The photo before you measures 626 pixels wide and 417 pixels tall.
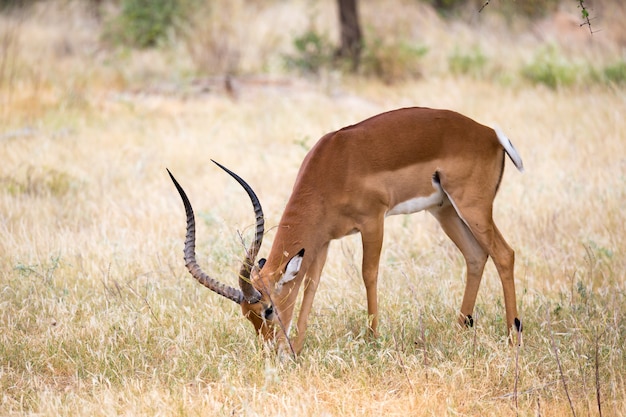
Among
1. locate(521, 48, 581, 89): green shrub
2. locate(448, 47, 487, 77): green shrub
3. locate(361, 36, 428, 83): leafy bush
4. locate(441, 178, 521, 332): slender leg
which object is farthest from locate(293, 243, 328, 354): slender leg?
locate(448, 47, 487, 77): green shrub

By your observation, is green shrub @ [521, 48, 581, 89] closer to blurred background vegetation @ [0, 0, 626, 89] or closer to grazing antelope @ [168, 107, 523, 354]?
blurred background vegetation @ [0, 0, 626, 89]

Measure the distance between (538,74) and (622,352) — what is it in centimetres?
766

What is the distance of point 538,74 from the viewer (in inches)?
445

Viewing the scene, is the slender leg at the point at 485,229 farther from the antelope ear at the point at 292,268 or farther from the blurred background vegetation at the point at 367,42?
the blurred background vegetation at the point at 367,42

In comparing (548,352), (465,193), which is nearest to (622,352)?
(548,352)

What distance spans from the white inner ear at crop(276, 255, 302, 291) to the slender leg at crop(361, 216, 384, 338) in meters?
0.47

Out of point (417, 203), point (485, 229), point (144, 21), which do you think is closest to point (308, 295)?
point (417, 203)

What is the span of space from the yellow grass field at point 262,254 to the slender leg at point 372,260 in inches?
5.7

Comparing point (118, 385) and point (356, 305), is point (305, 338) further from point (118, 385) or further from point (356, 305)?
point (118, 385)

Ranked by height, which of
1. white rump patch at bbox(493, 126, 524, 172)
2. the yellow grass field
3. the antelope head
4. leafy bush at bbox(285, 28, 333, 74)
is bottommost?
Answer: the yellow grass field

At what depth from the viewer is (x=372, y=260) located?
4.48 metres

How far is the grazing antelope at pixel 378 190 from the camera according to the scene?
4.34 meters

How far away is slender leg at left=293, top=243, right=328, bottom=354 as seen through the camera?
4.37 meters

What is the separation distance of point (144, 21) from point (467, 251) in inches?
417
